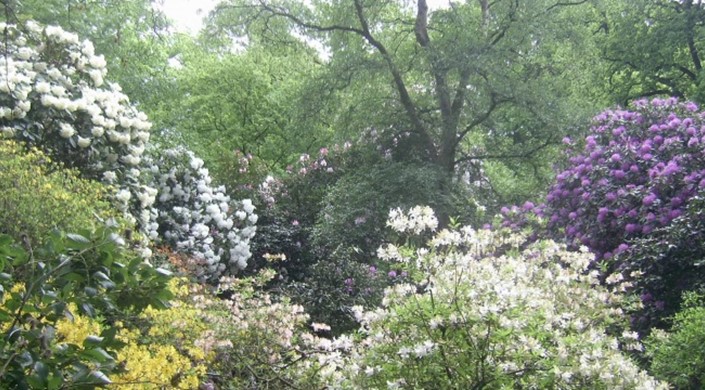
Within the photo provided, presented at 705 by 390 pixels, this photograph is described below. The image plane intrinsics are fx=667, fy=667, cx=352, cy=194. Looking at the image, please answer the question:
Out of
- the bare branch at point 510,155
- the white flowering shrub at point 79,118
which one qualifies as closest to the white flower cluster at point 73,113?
the white flowering shrub at point 79,118

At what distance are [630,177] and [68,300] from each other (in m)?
7.04

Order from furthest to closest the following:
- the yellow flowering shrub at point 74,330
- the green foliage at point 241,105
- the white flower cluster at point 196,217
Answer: the green foliage at point 241,105
the white flower cluster at point 196,217
the yellow flowering shrub at point 74,330

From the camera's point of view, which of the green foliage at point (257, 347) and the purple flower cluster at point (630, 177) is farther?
the purple flower cluster at point (630, 177)

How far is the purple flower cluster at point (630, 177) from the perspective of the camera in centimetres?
697

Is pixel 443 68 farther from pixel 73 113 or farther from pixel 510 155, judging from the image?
pixel 73 113

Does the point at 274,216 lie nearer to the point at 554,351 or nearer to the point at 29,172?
the point at 29,172

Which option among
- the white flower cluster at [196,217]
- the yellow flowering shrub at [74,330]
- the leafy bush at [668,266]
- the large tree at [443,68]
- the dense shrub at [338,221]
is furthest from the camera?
the large tree at [443,68]

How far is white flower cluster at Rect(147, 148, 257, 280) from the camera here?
8641mm

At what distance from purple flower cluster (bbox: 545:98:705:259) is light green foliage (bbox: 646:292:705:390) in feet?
6.35

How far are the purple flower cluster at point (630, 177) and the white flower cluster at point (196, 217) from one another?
4260 millimetres

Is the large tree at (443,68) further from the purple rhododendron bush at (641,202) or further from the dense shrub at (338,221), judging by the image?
the purple rhododendron bush at (641,202)

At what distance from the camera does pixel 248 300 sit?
4941 mm

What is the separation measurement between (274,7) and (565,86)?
5.09 meters

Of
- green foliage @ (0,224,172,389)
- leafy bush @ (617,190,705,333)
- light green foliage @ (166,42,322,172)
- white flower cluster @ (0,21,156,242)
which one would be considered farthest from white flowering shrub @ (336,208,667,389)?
light green foliage @ (166,42,322,172)
